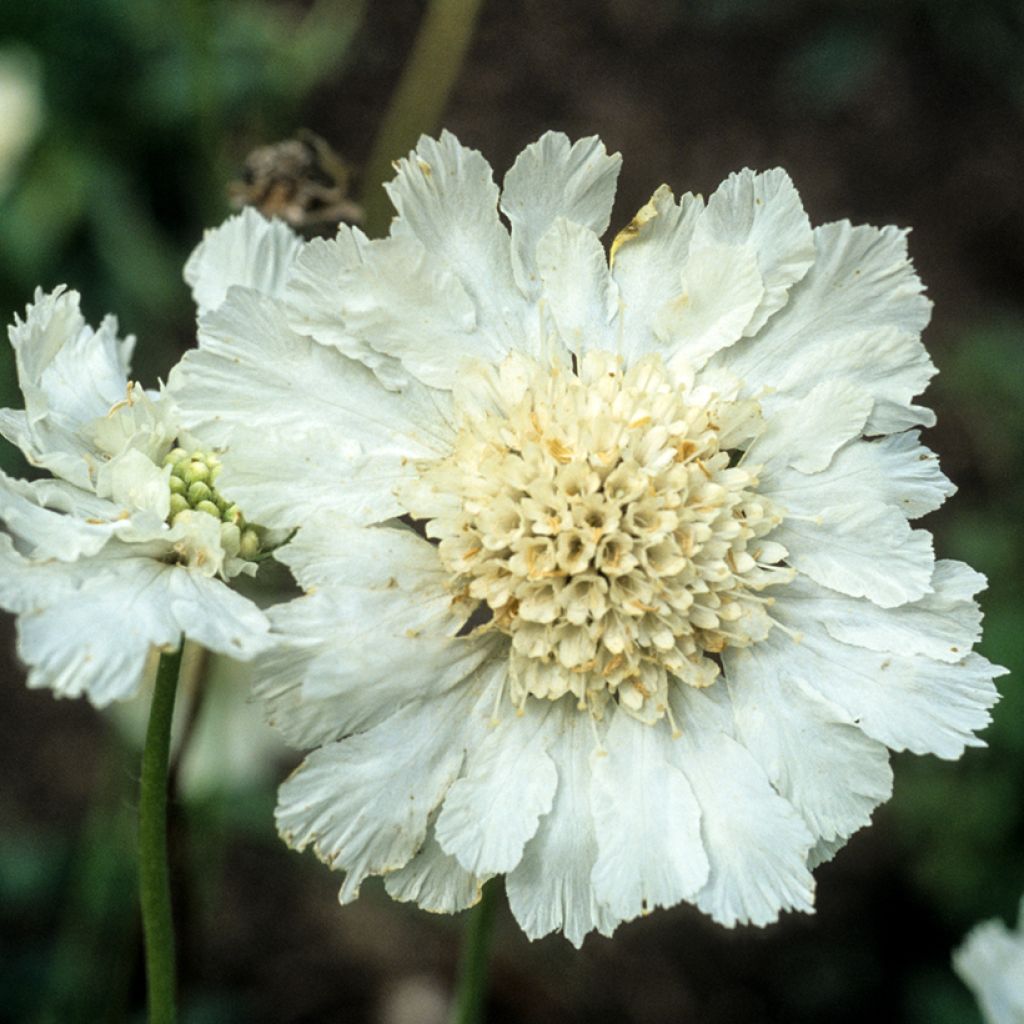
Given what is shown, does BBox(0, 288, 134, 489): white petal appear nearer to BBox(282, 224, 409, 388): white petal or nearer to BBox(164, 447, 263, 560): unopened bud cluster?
BBox(164, 447, 263, 560): unopened bud cluster

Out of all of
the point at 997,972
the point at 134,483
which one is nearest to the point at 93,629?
the point at 134,483

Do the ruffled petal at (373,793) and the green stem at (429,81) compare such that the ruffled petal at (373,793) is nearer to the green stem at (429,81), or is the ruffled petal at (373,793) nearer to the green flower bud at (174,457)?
the green flower bud at (174,457)

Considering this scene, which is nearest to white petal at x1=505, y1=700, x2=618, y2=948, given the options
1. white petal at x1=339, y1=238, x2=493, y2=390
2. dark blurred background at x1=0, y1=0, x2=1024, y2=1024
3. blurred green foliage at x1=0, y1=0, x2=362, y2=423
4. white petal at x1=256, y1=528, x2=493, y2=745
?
white petal at x1=256, y1=528, x2=493, y2=745

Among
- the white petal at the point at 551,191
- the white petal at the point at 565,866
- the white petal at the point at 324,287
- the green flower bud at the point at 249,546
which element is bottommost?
the white petal at the point at 565,866

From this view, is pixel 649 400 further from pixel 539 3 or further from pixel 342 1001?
pixel 539 3

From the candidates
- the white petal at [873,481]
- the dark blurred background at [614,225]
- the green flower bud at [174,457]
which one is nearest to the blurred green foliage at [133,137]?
the dark blurred background at [614,225]

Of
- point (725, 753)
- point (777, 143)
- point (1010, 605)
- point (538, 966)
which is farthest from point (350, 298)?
point (777, 143)

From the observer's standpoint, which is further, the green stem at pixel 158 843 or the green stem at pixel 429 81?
the green stem at pixel 429 81

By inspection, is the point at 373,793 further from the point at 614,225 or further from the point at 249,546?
the point at 614,225
